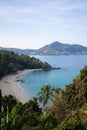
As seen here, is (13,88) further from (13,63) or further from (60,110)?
(60,110)

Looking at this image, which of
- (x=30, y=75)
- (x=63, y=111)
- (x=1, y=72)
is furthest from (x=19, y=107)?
(x=30, y=75)

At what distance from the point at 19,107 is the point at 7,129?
137 centimetres

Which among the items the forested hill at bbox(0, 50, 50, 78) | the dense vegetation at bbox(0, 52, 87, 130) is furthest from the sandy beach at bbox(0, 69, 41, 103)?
the dense vegetation at bbox(0, 52, 87, 130)

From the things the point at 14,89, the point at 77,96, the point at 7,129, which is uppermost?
the point at 7,129

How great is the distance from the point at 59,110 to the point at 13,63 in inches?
4471

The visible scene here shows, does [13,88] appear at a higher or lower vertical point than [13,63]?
lower

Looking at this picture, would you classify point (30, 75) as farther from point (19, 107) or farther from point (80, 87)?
point (19, 107)

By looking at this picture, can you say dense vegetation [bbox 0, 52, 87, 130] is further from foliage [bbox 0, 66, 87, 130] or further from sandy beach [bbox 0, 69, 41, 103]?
sandy beach [bbox 0, 69, 41, 103]

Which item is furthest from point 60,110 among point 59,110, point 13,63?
point 13,63

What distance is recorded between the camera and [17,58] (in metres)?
162

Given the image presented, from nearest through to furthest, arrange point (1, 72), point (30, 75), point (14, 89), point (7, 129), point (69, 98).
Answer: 1. point (7, 129)
2. point (69, 98)
3. point (14, 89)
4. point (1, 72)
5. point (30, 75)

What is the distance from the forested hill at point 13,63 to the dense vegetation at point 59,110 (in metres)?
81.9

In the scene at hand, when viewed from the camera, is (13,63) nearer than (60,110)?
No

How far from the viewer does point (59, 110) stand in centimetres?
4100
